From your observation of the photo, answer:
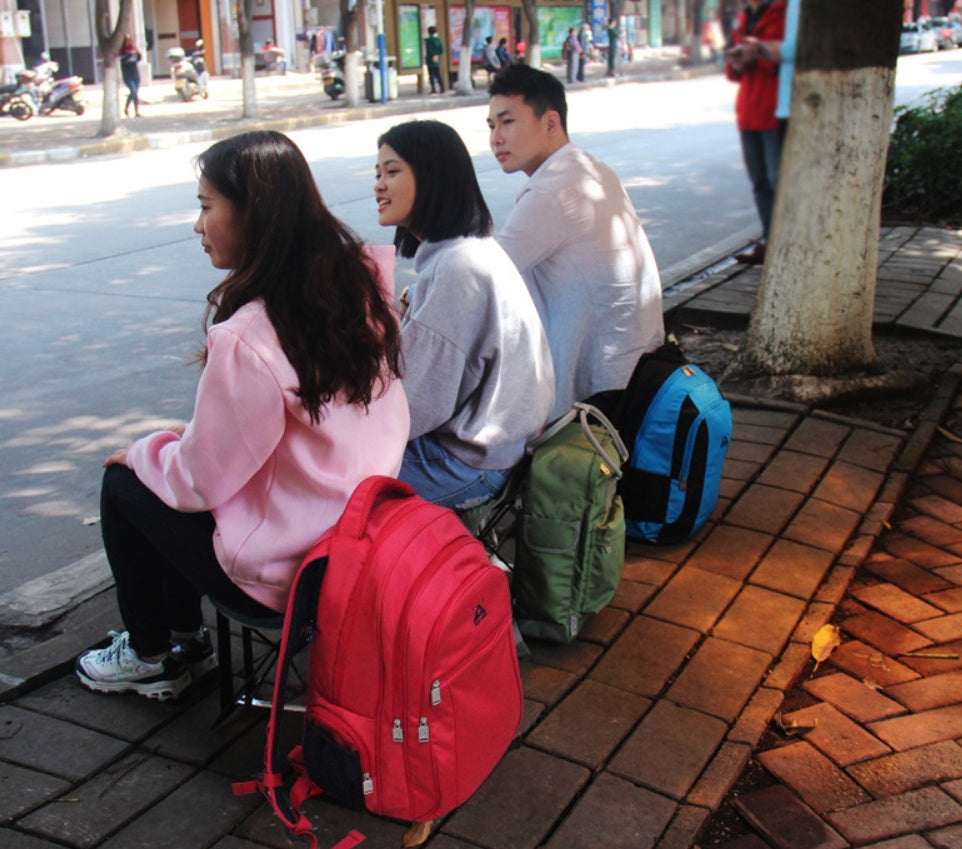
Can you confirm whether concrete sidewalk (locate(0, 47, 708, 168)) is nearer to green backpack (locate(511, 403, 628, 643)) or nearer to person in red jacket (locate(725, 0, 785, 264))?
person in red jacket (locate(725, 0, 785, 264))

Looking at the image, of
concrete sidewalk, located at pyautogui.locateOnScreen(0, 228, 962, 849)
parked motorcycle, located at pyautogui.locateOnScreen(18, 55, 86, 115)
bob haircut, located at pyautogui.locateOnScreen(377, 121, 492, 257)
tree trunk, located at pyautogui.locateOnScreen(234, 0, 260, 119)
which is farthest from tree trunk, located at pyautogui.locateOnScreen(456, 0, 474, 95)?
bob haircut, located at pyautogui.locateOnScreen(377, 121, 492, 257)

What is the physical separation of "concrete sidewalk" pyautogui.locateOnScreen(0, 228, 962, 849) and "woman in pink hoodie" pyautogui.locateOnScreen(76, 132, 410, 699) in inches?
16.5

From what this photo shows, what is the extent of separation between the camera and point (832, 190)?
4391mm

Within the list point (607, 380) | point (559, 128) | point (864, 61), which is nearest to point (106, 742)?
point (607, 380)

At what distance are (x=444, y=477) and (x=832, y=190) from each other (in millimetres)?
2469

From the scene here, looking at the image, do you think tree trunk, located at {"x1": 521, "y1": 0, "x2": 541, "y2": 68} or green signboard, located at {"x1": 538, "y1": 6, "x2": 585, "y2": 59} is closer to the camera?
tree trunk, located at {"x1": 521, "y1": 0, "x2": 541, "y2": 68}

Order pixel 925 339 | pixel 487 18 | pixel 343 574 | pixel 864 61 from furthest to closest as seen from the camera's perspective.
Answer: pixel 487 18 < pixel 925 339 < pixel 864 61 < pixel 343 574

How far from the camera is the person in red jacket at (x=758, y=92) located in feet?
6.05

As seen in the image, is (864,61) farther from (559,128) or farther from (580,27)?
(580,27)

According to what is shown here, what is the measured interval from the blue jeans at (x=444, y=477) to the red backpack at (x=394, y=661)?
0.53 meters

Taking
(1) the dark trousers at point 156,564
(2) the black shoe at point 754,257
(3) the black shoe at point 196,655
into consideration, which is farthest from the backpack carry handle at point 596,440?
(2) the black shoe at point 754,257

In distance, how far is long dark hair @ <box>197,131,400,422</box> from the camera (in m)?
2.13

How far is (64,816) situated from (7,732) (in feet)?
1.20

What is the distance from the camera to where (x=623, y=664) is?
108 inches
